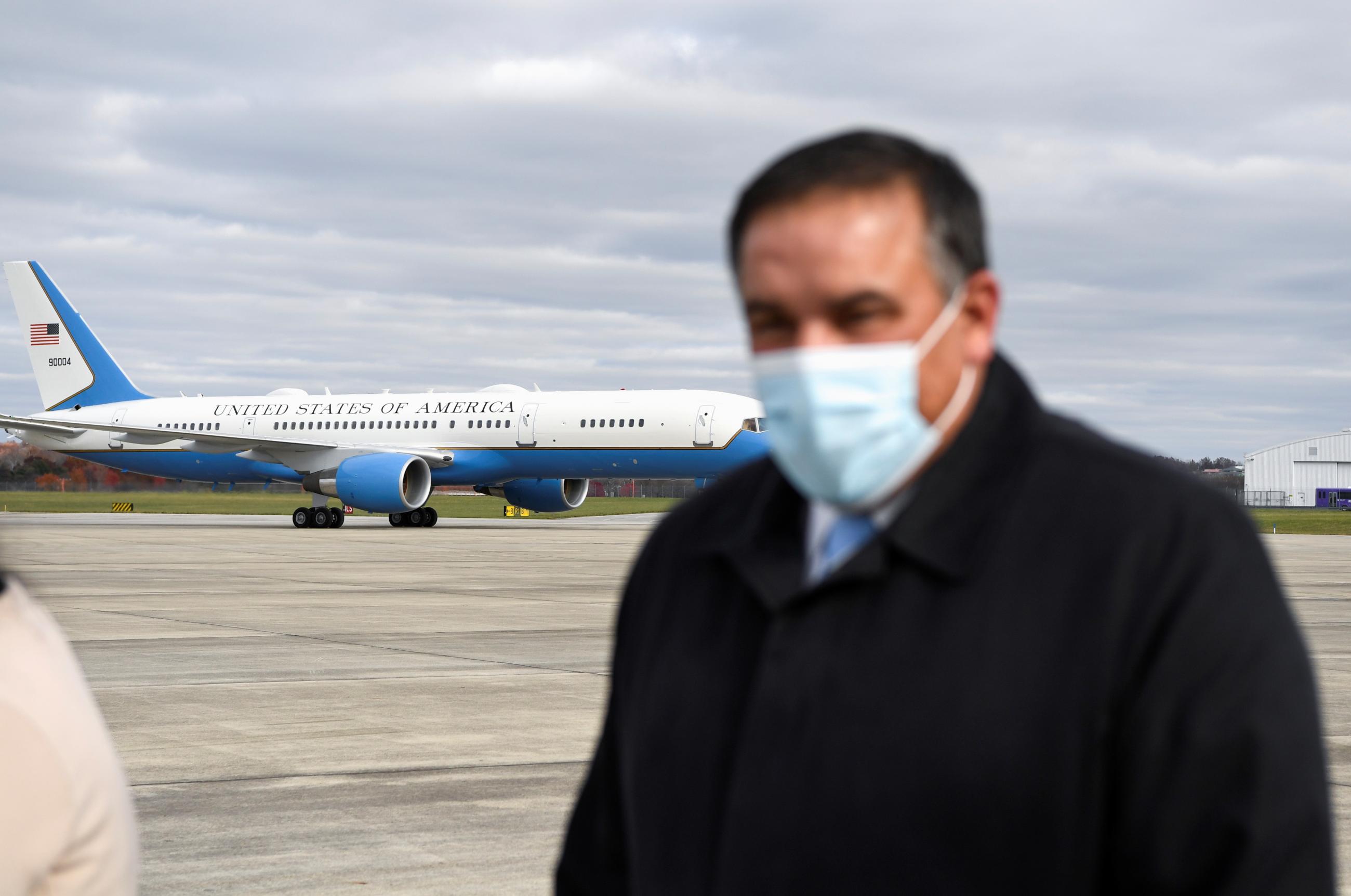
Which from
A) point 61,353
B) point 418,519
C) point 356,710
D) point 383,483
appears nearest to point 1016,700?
point 356,710

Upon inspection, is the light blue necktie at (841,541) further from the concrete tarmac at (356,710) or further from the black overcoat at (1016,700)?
the concrete tarmac at (356,710)

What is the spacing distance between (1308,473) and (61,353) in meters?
89.3

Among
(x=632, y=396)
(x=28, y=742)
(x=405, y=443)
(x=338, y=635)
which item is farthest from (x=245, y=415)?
(x=28, y=742)

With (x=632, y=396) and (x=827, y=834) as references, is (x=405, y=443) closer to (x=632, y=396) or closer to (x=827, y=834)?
(x=632, y=396)

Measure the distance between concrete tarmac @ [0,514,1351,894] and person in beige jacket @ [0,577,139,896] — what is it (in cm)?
24

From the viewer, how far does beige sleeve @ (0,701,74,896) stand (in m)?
1.93

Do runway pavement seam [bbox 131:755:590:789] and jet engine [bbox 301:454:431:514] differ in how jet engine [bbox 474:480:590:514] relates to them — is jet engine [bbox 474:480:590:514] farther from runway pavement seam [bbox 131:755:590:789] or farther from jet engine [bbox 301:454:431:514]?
runway pavement seam [bbox 131:755:590:789]

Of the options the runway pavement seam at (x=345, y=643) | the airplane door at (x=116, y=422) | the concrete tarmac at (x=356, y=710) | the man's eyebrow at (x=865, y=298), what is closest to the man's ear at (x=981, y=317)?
the man's eyebrow at (x=865, y=298)

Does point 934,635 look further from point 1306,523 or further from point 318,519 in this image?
point 1306,523

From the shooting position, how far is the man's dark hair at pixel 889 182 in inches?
63.9

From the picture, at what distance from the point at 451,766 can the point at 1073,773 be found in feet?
18.6

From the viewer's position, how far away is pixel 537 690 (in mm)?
9148

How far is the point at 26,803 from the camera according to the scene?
6.37 ft

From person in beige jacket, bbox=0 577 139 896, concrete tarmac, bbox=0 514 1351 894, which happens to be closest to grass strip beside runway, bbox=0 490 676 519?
concrete tarmac, bbox=0 514 1351 894
